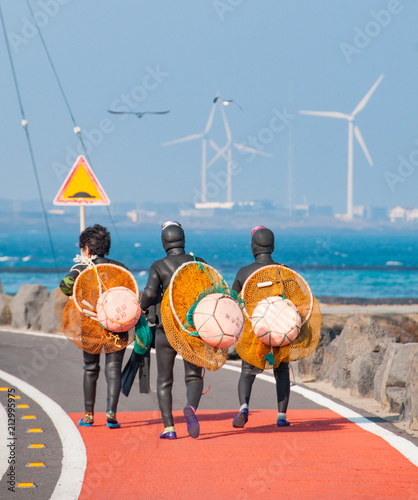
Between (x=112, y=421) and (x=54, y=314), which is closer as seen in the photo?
(x=112, y=421)

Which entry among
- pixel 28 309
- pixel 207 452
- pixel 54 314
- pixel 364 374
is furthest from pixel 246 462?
pixel 28 309

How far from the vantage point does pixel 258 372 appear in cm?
839

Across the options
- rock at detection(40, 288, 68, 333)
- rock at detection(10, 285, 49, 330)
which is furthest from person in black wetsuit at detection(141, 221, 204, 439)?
rock at detection(10, 285, 49, 330)

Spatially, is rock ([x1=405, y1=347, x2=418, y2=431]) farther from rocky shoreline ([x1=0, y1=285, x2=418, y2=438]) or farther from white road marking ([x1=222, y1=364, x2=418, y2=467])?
white road marking ([x1=222, y1=364, x2=418, y2=467])

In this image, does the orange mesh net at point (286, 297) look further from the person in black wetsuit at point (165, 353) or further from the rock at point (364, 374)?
the rock at point (364, 374)

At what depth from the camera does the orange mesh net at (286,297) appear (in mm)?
8242

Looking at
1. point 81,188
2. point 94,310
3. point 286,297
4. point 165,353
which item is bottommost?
point 165,353

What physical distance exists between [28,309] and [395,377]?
11.3 meters

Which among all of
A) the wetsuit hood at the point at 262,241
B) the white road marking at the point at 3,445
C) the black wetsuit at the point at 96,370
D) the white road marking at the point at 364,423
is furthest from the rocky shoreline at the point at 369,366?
the white road marking at the point at 3,445

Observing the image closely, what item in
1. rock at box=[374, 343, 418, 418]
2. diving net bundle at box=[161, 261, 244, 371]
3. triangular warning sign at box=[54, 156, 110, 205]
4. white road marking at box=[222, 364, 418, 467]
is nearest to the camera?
white road marking at box=[222, 364, 418, 467]

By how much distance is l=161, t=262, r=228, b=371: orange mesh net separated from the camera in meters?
7.62

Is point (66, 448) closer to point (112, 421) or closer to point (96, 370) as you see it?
point (112, 421)

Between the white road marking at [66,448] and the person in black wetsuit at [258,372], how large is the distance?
1510 millimetres

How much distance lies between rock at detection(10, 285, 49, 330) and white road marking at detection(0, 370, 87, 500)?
8.31 m
